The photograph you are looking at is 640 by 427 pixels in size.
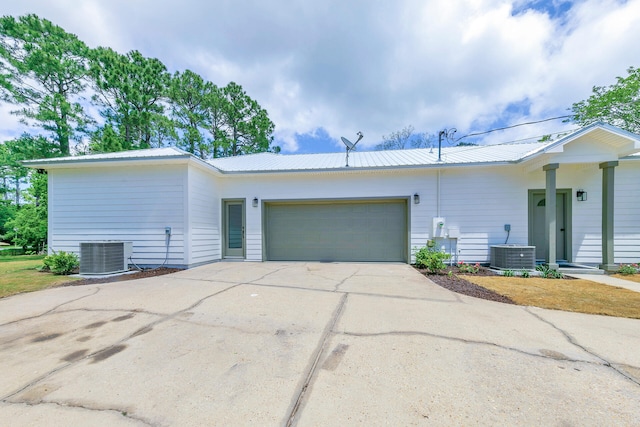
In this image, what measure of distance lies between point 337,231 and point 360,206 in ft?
3.88

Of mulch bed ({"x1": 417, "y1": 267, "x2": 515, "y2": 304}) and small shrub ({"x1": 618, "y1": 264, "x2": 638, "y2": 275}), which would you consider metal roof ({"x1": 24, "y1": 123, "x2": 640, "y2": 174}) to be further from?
mulch bed ({"x1": 417, "y1": 267, "x2": 515, "y2": 304})

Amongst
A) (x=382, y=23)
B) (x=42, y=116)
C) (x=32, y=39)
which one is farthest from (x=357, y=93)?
(x=32, y=39)

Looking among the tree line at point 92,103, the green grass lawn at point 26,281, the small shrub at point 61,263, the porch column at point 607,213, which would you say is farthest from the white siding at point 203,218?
the porch column at point 607,213

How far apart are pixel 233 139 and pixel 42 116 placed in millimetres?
10586

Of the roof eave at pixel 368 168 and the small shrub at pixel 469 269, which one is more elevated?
the roof eave at pixel 368 168

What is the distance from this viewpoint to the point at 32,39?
1461 centimetres

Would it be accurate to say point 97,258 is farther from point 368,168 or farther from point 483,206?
point 483,206

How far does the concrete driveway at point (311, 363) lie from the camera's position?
1.75 m

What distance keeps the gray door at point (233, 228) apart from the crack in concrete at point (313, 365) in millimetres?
6064

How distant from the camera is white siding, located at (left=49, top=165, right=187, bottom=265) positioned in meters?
7.60

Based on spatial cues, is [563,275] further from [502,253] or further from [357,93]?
[357,93]

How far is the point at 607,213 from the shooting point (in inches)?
278

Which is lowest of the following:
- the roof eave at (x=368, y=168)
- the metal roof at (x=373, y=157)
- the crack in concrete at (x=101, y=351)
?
the crack in concrete at (x=101, y=351)

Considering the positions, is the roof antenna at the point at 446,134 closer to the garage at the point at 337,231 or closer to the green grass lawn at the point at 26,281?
the garage at the point at 337,231
